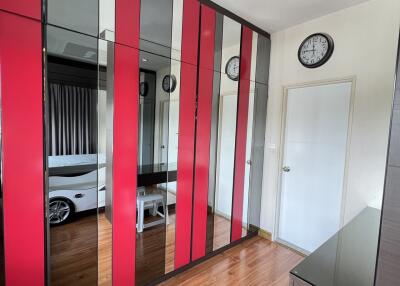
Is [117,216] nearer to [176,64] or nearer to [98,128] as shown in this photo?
[98,128]

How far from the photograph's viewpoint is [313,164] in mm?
2703

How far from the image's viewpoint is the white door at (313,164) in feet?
8.23

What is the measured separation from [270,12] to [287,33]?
500mm

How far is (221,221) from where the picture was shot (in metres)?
2.83

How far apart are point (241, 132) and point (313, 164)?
36.9 inches

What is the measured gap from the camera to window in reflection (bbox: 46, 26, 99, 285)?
5.05 feet

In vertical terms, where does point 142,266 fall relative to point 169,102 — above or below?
below

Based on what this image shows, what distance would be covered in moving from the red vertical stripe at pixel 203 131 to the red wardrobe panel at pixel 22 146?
4.55 feet

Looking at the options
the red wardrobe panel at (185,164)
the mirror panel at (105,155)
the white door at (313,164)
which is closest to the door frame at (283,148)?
the white door at (313,164)

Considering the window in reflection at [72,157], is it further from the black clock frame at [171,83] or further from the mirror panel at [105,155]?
the black clock frame at [171,83]

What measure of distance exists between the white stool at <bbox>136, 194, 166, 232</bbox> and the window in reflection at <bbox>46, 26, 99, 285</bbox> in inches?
14.9

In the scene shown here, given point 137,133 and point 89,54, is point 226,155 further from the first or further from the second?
point 89,54

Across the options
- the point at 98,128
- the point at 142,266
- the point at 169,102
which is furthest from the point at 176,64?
the point at 142,266

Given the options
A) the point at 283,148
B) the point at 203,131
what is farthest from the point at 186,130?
the point at 283,148
